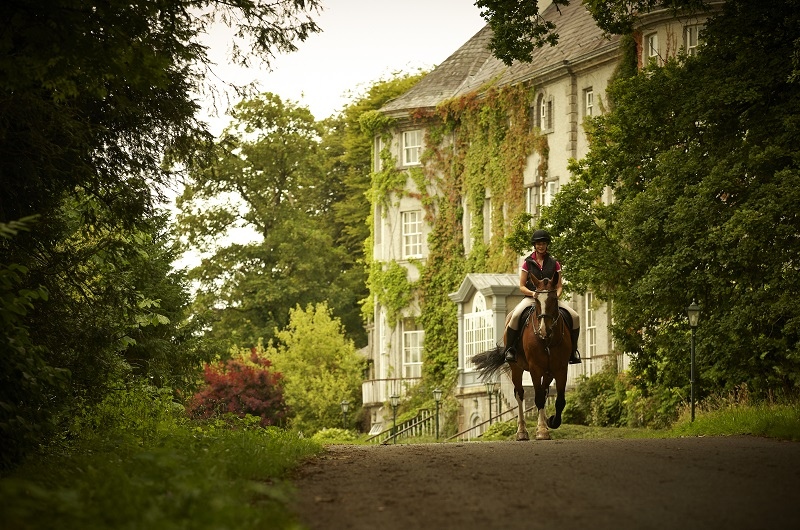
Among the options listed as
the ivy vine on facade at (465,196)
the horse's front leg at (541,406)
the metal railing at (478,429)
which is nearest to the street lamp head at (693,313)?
the horse's front leg at (541,406)

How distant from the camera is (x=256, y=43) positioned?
18.4 m

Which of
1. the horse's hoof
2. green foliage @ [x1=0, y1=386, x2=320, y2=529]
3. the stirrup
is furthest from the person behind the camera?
the stirrup

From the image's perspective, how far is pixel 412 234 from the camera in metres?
58.7

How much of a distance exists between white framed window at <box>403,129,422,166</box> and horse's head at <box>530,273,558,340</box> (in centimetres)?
3767

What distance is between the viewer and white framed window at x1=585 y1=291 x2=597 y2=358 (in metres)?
46.2

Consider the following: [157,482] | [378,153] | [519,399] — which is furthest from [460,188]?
[157,482]

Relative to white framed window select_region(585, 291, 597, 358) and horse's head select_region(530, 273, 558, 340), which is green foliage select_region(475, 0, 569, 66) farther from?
white framed window select_region(585, 291, 597, 358)

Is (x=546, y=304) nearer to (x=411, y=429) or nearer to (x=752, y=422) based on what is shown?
(x=752, y=422)

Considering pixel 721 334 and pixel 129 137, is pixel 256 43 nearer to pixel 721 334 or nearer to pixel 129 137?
pixel 129 137

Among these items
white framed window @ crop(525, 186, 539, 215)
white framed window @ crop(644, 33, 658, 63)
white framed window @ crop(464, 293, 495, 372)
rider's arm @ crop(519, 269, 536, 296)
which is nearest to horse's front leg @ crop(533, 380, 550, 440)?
rider's arm @ crop(519, 269, 536, 296)

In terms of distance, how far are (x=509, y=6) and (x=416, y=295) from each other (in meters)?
33.0

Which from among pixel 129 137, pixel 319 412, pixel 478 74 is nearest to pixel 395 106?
pixel 478 74

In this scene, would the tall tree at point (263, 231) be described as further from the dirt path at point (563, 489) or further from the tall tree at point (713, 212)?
the dirt path at point (563, 489)

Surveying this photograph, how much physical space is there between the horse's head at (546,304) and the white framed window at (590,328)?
25.0m
